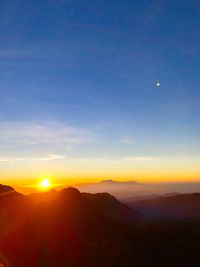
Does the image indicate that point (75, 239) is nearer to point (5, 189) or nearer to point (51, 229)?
point (51, 229)

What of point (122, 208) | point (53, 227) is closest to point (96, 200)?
point (122, 208)

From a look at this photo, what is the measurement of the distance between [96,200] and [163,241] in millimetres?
70137

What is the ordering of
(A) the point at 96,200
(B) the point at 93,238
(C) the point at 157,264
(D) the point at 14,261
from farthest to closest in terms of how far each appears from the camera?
(A) the point at 96,200
(B) the point at 93,238
(C) the point at 157,264
(D) the point at 14,261

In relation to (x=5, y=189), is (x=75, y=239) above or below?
below

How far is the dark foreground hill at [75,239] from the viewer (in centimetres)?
6341

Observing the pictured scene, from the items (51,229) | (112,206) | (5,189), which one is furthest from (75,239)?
(112,206)

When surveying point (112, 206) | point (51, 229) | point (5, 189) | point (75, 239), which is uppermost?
point (5, 189)

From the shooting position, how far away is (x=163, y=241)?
7600 centimetres

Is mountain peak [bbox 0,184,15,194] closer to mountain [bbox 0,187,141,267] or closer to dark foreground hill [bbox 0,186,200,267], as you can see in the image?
dark foreground hill [bbox 0,186,200,267]

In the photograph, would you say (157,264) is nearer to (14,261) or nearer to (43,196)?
(14,261)

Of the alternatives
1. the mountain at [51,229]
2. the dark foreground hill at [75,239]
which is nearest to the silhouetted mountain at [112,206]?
the mountain at [51,229]

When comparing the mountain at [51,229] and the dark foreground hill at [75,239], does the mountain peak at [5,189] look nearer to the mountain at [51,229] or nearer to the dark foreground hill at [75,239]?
the dark foreground hill at [75,239]

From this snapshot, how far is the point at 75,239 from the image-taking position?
237ft

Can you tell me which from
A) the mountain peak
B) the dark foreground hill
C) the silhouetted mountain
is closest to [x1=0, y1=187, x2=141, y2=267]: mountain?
the dark foreground hill
